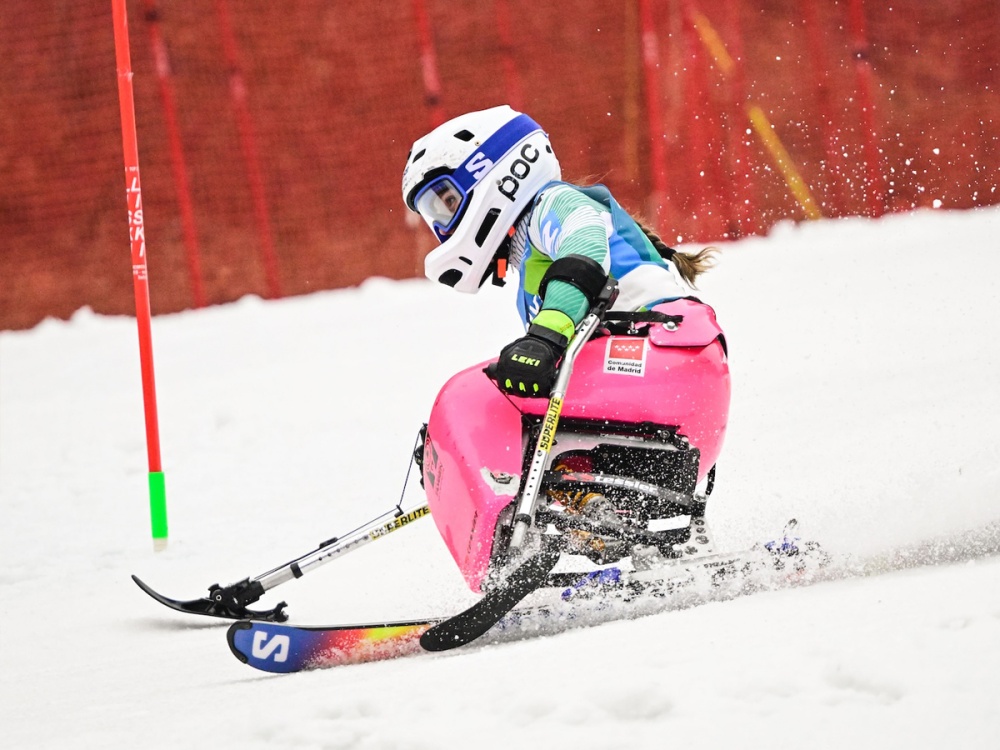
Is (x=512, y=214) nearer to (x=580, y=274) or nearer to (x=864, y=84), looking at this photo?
(x=580, y=274)

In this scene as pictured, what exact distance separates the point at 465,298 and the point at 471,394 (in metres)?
6.25

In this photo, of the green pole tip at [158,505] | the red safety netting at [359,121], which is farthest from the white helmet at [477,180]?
the red safety netting at [359,121]

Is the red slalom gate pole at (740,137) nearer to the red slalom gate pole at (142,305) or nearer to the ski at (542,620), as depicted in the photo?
the red slalom gate pole at (142,305)

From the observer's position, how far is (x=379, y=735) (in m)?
2.42

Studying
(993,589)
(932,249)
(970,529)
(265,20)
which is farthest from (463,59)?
(993,589)

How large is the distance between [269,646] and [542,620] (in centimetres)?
81

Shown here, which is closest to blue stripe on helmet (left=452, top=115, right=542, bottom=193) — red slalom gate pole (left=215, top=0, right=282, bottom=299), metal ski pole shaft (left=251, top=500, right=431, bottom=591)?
metal ski pole shaft (left=251, top=500, right=431, bottom=591)

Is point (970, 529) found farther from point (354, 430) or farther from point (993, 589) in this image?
point (354, 430)

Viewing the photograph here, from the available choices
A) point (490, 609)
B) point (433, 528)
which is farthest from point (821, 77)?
point (490, 609)

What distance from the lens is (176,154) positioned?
9.57 metres

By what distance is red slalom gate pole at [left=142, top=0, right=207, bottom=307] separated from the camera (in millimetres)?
9492

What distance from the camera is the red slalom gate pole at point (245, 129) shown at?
9.66 m

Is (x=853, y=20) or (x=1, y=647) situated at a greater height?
(x=853, y=20)

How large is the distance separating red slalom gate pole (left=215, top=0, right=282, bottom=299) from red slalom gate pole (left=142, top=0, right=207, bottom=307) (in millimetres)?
491
